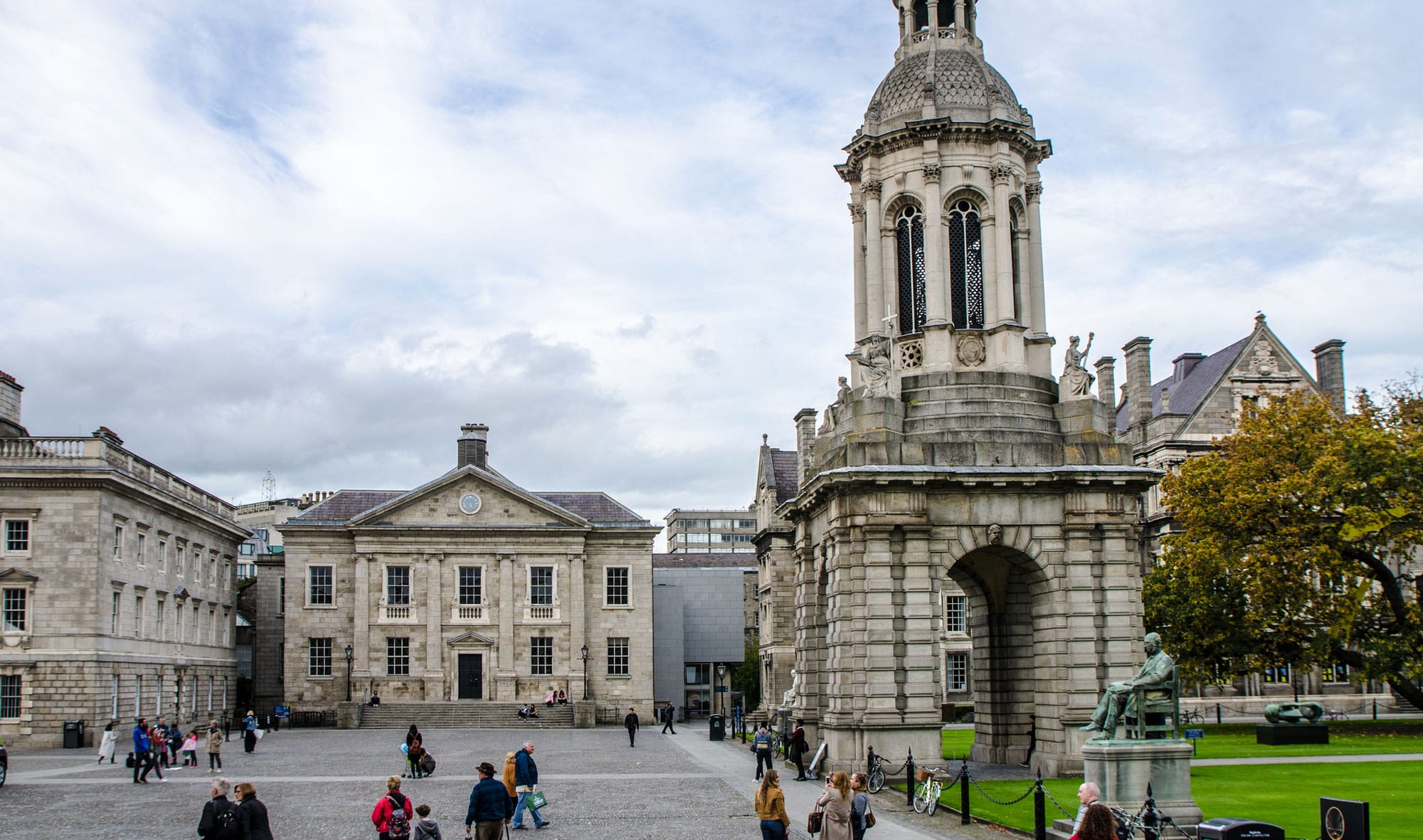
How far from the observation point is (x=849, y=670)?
27.5m

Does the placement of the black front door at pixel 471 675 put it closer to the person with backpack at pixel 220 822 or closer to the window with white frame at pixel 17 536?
the window with white frame at pixel 17 536

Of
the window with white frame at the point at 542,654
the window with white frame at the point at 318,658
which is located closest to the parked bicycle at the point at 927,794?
the window with white frame at the point at 542,654

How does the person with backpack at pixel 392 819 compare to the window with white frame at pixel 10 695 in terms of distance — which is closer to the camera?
the person with backpack at pixel 392 819

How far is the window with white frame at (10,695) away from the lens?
45.4 meters

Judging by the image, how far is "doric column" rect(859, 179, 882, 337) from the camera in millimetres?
30562

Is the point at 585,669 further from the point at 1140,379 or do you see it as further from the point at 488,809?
the point at 488,809

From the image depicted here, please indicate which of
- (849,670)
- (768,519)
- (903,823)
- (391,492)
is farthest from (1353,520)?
(391,492)

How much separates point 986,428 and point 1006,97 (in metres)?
8.18

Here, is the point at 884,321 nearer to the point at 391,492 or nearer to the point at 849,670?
the point at 849,670

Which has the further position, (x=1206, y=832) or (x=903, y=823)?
(x=903, y=823)

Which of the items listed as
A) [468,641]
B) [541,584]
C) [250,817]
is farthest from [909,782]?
[541,584]

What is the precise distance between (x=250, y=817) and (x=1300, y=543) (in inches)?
1385

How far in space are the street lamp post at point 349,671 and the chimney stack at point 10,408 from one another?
62.0 feet

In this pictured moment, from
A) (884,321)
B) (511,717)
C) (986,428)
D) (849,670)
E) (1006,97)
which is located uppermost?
(1006,97)
